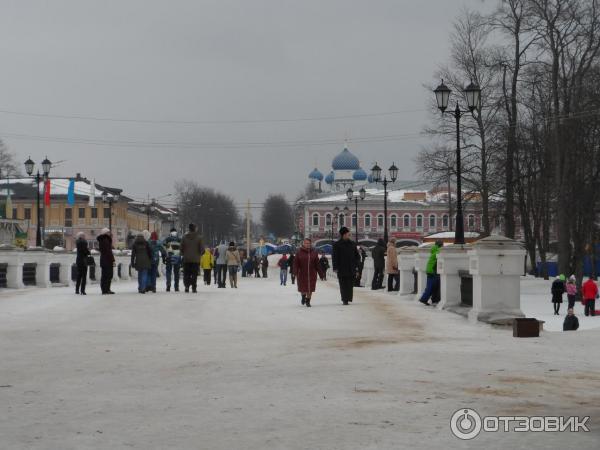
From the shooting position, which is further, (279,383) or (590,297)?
(590,297)

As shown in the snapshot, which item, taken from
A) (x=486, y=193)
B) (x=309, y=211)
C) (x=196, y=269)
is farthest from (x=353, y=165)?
(x=196, y=269)

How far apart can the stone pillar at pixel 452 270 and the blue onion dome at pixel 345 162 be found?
150m

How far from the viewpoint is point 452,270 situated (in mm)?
21984

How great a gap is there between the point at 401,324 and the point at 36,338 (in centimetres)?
596

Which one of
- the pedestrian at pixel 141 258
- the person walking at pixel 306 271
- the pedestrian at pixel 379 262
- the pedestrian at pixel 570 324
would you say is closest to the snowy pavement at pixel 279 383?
the person walking at pixel 306 271

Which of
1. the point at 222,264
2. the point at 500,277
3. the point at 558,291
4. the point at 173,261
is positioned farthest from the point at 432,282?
the point at 558,291

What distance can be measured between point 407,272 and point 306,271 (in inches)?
323

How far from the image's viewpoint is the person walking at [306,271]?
2177 centimetres

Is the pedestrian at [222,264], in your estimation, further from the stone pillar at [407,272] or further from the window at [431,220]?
the window at [431,220]

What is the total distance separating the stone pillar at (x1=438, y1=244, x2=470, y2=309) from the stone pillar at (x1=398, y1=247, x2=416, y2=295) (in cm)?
753

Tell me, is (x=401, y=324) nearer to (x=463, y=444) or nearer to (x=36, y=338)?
(x=36, y=338)

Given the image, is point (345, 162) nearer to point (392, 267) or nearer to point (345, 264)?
point (392, 267)

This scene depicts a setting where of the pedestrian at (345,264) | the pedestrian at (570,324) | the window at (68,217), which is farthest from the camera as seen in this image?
the window at (68,217)

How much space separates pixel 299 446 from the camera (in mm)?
6516
